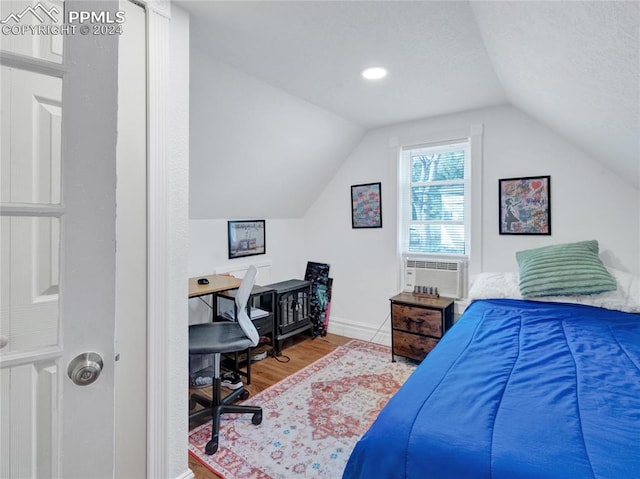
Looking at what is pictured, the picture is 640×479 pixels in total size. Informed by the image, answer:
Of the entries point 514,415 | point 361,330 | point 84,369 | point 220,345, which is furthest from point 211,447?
point 361,330

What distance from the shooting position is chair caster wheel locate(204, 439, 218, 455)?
188 centimetres

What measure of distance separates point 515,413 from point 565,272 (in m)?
1.68

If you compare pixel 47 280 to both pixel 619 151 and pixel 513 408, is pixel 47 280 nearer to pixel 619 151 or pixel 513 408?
pixel 513 408

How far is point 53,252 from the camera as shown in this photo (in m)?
0.69

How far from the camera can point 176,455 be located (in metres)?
1.60

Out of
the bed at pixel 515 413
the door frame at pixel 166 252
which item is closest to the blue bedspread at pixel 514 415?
the bed at pixel 515 413

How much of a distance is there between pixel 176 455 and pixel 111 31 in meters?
1.77

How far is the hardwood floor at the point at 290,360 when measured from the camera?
107 inches

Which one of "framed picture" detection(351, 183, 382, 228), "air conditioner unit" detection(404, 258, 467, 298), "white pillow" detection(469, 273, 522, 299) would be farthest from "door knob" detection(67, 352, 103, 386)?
"framed picture" detection(351, 183, 382, 228)

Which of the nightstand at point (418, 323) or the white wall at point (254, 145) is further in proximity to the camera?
the nightstand at point (418, 323)

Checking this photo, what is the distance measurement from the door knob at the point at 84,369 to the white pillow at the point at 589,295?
8.31ft

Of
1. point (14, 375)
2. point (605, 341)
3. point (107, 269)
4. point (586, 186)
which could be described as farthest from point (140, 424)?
point (586, 186)

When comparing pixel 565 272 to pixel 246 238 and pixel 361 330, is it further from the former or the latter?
pixel 246 238

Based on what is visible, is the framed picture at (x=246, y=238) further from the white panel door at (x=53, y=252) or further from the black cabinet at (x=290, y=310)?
the white panel door at (x=53, y=252)
